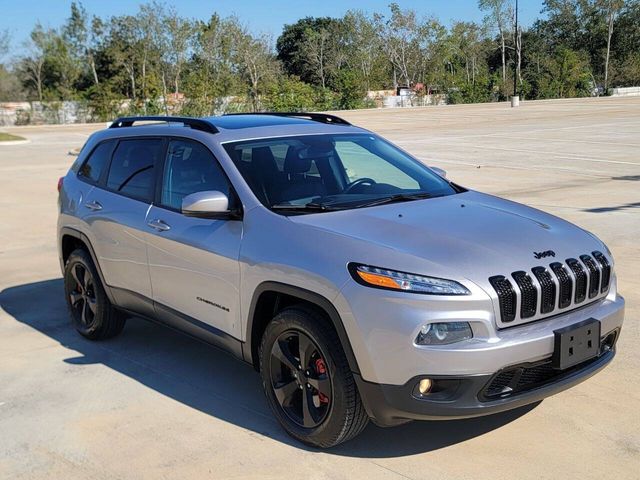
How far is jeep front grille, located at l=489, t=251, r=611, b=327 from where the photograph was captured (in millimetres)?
3441

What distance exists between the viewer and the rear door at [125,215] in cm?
508

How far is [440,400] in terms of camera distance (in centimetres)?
345

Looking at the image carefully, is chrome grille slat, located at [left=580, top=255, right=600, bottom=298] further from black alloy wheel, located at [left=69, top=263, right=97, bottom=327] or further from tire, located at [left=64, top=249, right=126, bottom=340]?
black alloy wheel, located at [left=69, top=263, right=97, bottom=327]

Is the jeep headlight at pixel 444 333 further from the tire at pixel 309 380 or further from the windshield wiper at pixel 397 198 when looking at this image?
the windshield wiper at pixel 397 198

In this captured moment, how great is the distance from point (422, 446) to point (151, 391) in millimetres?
1846

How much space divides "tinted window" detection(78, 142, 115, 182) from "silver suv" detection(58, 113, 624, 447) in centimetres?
32

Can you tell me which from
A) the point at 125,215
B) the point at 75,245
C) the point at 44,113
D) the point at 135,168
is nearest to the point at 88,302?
the point at 75,245

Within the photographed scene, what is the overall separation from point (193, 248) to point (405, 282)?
1.56 meters

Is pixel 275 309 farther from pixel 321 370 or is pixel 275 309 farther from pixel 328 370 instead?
pixel 328 370

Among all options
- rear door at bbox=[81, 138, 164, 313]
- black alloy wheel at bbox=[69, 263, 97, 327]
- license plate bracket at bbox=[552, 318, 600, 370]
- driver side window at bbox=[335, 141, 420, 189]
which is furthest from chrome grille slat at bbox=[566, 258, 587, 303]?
black alloy wheel at bbox=[69, 263, 97, 327]

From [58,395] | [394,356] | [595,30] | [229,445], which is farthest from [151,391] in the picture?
[595,30]

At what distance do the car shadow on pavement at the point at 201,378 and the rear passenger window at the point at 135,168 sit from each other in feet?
3.57

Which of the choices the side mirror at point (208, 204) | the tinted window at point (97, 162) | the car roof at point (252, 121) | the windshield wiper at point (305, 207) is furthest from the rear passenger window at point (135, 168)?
the windshield wiper at point (305, 207)

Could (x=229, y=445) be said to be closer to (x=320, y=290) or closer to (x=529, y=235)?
(x=320, y=290)
